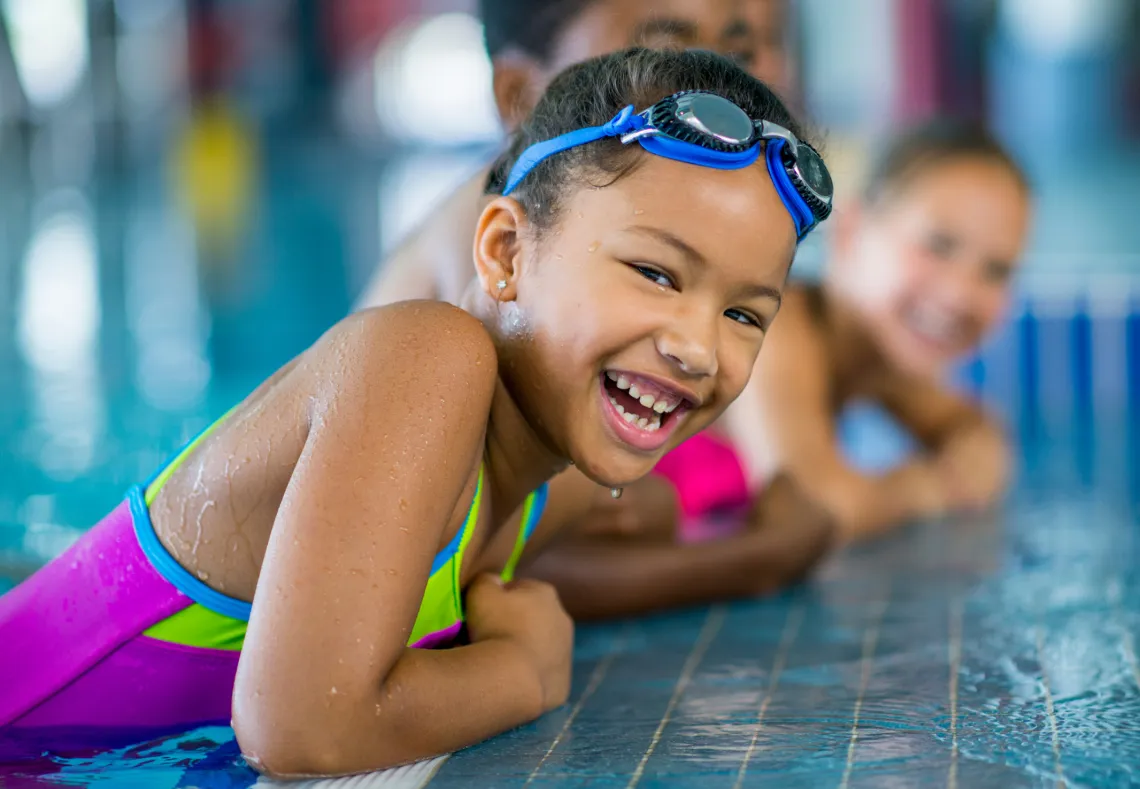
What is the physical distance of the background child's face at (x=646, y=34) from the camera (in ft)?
9.75

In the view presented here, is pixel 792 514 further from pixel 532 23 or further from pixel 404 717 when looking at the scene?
pixel 404 717

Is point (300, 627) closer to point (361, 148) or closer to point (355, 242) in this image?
point (355, 242)

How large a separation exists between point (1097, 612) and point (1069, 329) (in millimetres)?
3382

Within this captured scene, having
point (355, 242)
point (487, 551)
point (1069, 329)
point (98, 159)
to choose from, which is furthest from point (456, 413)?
point (98, 159)

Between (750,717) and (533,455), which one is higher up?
(533,455)

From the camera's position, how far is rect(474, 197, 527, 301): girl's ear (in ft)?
6.92

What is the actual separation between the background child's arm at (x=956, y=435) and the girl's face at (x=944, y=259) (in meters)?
0.21

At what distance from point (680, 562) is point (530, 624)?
90 centimetres

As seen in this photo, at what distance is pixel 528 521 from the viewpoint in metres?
2.50

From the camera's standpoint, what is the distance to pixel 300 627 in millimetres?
1840

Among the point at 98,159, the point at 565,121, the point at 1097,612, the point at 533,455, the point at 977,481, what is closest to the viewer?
the point at 565,121

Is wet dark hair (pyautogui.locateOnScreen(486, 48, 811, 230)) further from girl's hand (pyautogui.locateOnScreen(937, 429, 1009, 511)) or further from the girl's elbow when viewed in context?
girl's hand (pyautogui.locateOnScreen(937, 429, 1009, 511))

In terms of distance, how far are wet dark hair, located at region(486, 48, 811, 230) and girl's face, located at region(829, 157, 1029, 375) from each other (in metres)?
2.24

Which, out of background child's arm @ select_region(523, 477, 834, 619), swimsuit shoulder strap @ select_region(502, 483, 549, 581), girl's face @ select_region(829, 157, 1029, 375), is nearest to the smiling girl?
swimsuit shoulder strap @ select_region(502, 483, 549, 581)
